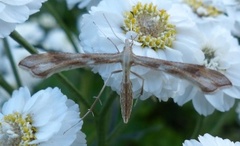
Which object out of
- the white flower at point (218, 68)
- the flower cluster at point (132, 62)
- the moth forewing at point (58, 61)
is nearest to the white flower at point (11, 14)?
the flower cluster at point (132, 62)

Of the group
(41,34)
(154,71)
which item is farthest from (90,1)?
(41,34)

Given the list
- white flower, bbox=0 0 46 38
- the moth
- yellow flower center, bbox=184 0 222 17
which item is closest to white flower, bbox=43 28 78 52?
yellow flower center, bbox=184 0 222 17

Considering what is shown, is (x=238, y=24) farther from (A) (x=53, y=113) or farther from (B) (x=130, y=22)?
(A) (x=53, y=113)

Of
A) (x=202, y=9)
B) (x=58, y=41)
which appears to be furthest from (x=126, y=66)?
(x=58, y=41)

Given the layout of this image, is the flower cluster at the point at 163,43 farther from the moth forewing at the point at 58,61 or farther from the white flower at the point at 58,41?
the white flower at the point at 58,41

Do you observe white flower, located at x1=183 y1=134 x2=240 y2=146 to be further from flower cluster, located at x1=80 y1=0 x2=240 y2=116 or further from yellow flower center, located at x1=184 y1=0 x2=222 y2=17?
yellow flower center, located at x1=184 y1=0 x2=222 y2=17

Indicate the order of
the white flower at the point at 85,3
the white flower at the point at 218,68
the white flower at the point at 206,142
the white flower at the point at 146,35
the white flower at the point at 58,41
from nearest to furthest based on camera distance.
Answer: the white flower at the point at 206,142
the white flower at the point at 146,35
the white flower at the point at 218,68
the white flower at the point at 85,3
the white flower at the point at 58,41

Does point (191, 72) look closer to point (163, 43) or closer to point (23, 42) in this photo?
point (163, 43)
